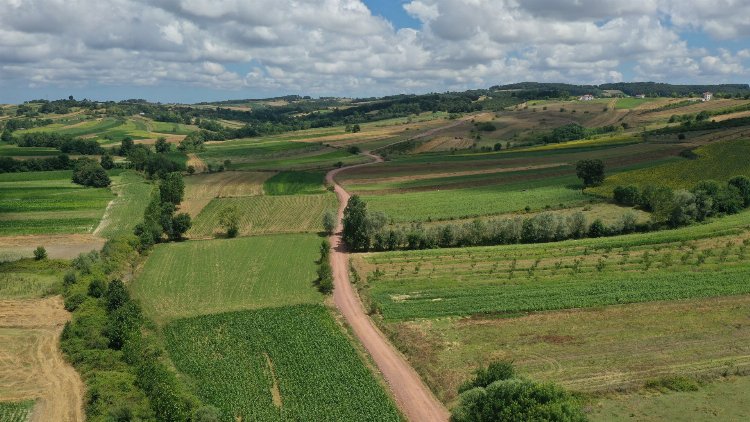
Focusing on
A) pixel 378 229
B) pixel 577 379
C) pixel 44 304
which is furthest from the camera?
pixel 378 229

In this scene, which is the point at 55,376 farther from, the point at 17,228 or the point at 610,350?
the point at 17,228

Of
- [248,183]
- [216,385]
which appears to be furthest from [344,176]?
[216,385]

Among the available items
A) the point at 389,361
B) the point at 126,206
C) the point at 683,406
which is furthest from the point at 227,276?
the point at 683,406

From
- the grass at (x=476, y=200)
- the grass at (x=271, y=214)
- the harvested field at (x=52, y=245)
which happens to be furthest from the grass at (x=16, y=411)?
the grass at (x=476, y=200)

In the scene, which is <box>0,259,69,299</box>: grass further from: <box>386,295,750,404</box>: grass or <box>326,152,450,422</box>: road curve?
<box>386,295,750,404</box>: grass

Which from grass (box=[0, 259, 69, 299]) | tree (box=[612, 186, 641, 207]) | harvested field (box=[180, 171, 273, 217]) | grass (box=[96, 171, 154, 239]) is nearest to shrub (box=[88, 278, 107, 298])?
grass (box=[0, 259, 69, 299])

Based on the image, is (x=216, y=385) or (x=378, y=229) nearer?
(x=216, y=385)
